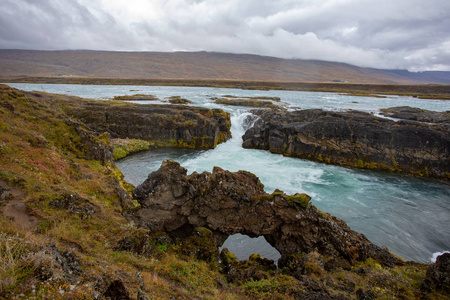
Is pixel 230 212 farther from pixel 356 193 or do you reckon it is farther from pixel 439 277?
pixel 356 193

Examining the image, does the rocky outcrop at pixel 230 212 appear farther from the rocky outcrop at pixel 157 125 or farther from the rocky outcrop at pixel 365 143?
the rocky outcrop at pixel 157 125

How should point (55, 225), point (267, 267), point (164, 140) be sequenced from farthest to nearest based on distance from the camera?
point (164, 140)
point (267, 267)
point (55, 225)

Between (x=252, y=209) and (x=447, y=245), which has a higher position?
(x=252, y=209)

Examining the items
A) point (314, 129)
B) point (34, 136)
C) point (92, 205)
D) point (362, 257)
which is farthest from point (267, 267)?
point (314, 129)

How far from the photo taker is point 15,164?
10.1m

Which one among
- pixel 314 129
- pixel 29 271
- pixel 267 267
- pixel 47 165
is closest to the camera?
pixel 29 271

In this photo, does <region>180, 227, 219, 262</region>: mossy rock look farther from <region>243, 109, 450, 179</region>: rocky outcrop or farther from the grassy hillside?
<region>243, 109, 450, 179</region>: rocky outcrop

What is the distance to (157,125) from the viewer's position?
32.0 metres

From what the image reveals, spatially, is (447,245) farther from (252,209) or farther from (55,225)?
(55,225)

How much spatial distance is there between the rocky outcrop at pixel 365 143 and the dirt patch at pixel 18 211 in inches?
1019

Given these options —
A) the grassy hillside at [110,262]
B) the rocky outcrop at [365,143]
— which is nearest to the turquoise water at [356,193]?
the rocky outcrop at [365,143]

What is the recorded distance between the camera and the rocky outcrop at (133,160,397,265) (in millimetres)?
9984

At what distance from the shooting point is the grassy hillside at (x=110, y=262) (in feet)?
13.4

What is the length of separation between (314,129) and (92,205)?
83.8 feet
